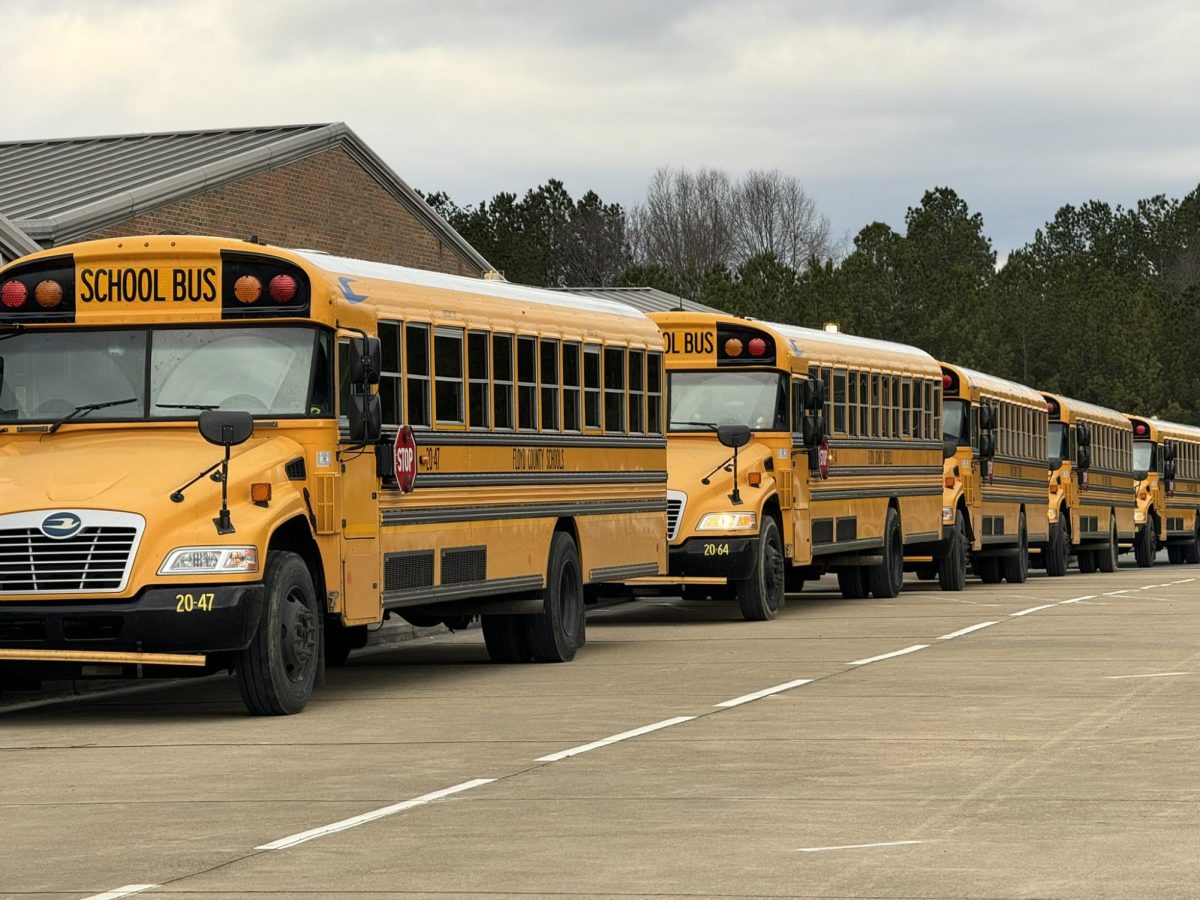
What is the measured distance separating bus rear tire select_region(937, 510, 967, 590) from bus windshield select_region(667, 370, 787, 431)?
332 inches

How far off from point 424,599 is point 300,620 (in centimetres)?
191

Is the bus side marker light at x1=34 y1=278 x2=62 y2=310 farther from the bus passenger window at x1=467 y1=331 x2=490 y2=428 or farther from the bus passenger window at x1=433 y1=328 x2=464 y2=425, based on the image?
the bus passenger window at x1=467 y1=331 x2=490 y2=428

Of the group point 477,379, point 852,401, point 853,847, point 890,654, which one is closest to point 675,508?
point 890,654

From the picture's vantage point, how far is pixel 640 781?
1127cm

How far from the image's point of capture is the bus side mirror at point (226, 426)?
46.2ft

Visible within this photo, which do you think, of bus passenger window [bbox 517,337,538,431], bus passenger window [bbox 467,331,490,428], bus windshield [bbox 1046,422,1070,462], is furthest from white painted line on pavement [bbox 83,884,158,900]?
bus windshield [bbox 1046,422,1070,462]

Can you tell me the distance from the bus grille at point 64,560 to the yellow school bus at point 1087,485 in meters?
28.3

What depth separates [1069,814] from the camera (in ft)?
32.9

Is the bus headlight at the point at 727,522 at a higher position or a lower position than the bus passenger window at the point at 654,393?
lower

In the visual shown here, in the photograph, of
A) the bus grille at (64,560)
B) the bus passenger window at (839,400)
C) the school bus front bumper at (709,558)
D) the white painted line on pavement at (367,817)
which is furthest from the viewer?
the bus passenger window at (839,400)

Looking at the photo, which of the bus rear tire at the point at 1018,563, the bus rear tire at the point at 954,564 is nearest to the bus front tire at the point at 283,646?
the bus rear tire at the point at 954,564

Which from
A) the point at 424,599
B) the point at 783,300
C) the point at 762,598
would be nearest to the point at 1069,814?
the point at 424,599

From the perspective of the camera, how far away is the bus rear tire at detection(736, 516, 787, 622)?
79.2 feet

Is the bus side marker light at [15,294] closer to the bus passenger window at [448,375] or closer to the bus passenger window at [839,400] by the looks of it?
the bus passenger window at [448,375]
